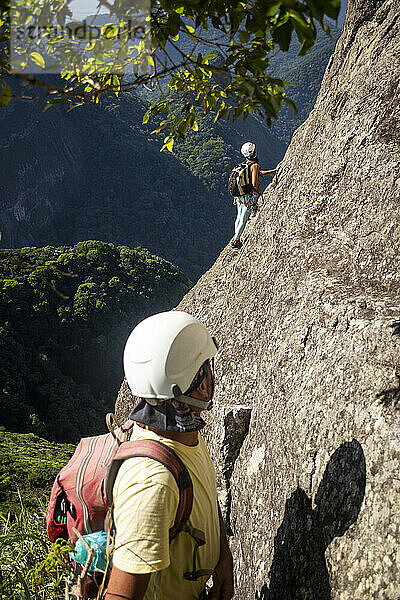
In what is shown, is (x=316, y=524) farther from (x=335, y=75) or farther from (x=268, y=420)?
(x=335, y=75)

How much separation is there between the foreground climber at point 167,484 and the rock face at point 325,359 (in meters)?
0.62

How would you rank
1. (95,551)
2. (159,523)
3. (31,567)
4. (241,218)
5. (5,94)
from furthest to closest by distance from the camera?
(241,218)
(31,567)
(95,551)
(159,523)
(5,94)

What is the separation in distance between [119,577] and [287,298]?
3169 millimetres

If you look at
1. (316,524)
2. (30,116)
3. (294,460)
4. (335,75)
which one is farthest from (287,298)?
(30,116)

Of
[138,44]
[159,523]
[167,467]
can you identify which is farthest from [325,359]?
[138,44]

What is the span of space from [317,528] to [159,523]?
3.65 feet

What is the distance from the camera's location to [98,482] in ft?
8.16

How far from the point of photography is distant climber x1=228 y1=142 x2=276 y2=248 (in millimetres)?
8574

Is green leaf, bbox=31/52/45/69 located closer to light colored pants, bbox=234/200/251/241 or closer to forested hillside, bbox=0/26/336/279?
light colored pants, bbox=234/200/251/241

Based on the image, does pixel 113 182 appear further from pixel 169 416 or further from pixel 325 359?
pixel 169 416

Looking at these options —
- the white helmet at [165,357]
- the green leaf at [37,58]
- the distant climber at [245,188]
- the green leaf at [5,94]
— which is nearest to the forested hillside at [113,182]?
the distant climber at [245,188]

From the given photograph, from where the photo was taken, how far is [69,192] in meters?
86.1

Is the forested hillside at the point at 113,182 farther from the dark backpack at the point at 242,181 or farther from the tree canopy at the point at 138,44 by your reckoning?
the tree canopy at the point at 138,44

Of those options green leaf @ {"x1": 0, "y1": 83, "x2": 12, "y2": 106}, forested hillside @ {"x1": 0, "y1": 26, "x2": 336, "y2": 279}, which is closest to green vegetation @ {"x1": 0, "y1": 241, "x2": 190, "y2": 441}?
forested hillside @ {"x1": 0, "y1": 26, "x2": 336, "y2": 279}
